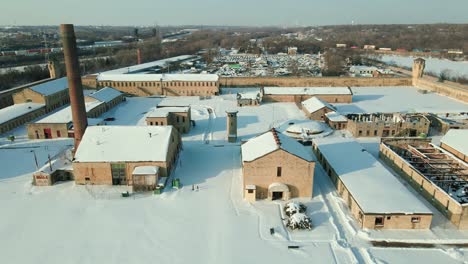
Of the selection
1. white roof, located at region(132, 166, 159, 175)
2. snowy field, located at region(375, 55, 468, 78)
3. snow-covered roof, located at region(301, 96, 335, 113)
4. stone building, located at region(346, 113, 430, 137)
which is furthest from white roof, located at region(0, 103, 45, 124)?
snowy field, located at region(375, 55, 468, 78)

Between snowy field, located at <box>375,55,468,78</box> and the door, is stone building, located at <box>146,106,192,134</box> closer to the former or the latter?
the door

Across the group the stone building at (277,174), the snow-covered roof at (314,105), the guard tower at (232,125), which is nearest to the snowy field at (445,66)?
the snow-covered roof at (314,105)

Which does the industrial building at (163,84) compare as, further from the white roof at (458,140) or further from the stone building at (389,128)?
the white roof at (458,140)

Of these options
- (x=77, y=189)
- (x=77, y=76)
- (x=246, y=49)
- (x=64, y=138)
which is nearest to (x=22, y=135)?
(x=64, y=138)

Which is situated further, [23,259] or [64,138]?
[64,138]

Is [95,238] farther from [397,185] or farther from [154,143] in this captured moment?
[397,185]

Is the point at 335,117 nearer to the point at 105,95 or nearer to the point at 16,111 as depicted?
the point at 105,95
